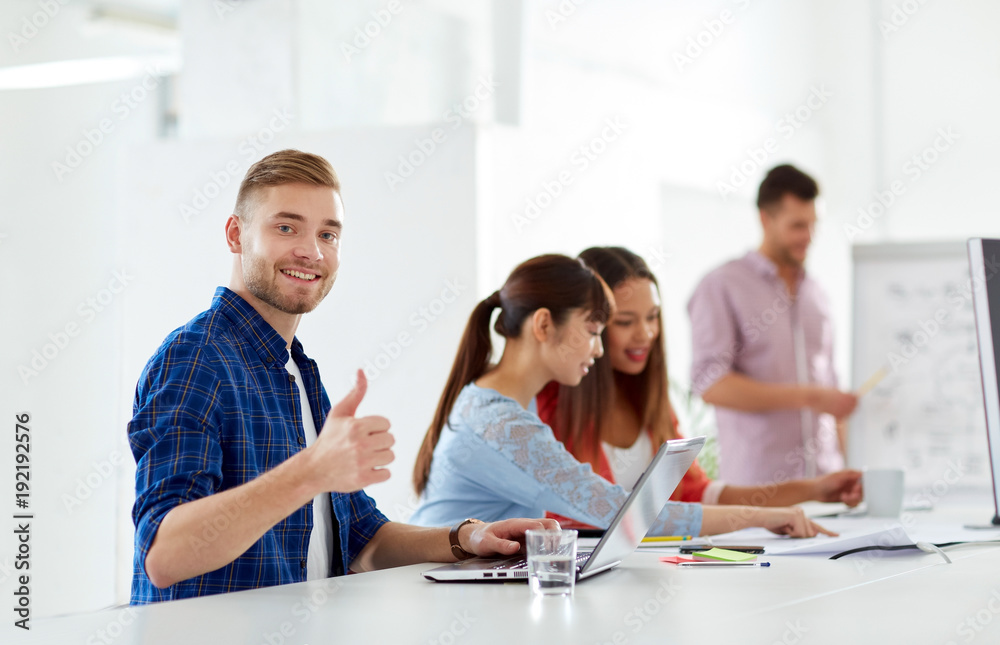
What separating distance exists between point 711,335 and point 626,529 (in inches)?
67.9

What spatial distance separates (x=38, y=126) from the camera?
3.13 meters

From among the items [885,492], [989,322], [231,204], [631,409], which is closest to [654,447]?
[631,409]

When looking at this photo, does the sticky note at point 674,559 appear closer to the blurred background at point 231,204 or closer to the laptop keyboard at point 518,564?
the laptop keyboard at point 518,564

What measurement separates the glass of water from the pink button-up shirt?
1824 mm

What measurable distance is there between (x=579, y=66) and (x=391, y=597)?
12.0 ft

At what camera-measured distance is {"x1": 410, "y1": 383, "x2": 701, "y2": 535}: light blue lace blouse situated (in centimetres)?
175

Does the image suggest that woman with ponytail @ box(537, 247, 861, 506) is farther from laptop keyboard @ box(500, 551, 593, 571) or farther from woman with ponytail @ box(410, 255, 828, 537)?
laptop keyboard @ box(500, 551, 593, 571)

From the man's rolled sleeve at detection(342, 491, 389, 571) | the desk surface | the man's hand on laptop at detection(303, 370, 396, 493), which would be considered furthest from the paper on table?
the man's hand on laptop at detection(303, 370, 396, 493)

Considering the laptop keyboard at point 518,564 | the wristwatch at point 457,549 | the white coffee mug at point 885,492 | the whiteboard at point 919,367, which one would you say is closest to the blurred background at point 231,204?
the whiteboard at point 919,367

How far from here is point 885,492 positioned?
2.11 meters

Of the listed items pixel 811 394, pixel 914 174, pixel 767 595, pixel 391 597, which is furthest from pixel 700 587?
pixel 914 174

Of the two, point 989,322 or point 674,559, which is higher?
point 989,322

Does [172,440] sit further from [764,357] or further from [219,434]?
[764,357]

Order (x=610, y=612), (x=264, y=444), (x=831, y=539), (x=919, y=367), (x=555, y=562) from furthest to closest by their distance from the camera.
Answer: (x=919, y=367)
(x=831, y=539)
(x=264, y=444)
(x=555, y=562)
(x=610, y=612)
